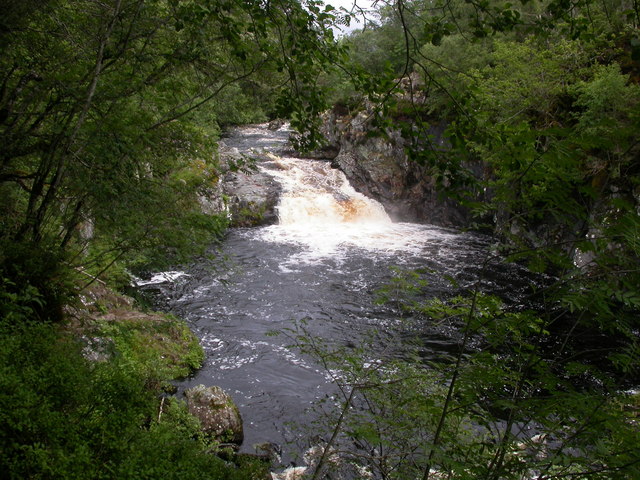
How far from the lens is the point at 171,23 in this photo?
13.6ft

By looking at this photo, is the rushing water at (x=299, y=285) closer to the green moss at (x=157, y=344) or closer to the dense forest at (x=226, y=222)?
the green moss at (x=157, y=344)

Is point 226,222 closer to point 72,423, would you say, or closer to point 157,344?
point 72,423

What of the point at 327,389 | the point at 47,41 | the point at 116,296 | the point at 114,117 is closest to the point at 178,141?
the point at 114,117

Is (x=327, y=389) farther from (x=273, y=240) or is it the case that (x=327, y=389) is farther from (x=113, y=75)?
(x=273, y=240)

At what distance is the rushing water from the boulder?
A: 25cm

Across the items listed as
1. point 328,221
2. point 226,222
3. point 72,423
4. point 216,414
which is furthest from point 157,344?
point 328,221

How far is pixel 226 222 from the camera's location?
4488mm

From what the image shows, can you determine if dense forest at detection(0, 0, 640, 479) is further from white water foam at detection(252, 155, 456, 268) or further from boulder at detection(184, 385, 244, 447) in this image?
white water foam at detection(252, 155, 456, 268)

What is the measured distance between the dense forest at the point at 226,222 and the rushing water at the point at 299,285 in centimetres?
66

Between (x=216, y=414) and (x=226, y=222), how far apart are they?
265 centimetres

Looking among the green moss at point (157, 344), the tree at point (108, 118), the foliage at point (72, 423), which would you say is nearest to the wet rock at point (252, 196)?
the green moss at point (157, 344)

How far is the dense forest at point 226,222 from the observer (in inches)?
75.4

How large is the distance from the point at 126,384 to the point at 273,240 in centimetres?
1251

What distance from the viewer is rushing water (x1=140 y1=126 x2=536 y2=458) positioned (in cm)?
670
